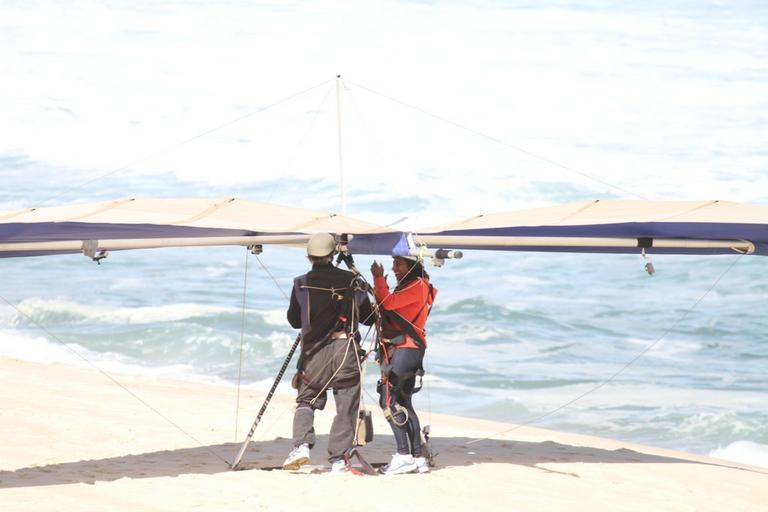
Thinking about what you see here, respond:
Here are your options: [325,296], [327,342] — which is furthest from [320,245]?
[327,342]

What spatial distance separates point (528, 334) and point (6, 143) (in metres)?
28.0

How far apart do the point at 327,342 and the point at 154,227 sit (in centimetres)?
129

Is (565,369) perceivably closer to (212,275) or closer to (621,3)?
(212,275)

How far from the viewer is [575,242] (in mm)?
8375

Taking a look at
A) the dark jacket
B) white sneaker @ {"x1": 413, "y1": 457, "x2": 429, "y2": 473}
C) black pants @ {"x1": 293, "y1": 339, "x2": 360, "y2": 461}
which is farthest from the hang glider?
white sneaker @ {"x1": 413, "y1": 457, "x2": 429, "y2": 473}

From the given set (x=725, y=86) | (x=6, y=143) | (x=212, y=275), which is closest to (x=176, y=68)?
(x=6, y=143)

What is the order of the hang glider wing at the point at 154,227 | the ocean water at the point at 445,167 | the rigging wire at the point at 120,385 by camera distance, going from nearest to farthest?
the hang glider wing at the point at 154,227 → the rigging wire at the point at 120,385 → the ocean water at the point at 445,167

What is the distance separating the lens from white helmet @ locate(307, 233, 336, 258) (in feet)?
26.6

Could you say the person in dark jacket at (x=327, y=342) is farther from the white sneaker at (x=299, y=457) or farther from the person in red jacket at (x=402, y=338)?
the person in red jacket at (x=402, y=338)

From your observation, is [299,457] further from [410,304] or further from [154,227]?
[154,227]

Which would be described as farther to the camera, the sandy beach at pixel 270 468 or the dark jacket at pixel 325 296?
the dark jacket at pixel 325 296

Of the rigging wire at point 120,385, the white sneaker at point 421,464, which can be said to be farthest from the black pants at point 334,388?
the rigging wire at point 120,385

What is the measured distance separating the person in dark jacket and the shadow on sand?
589 millimetres

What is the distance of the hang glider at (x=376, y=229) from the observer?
797 cm
